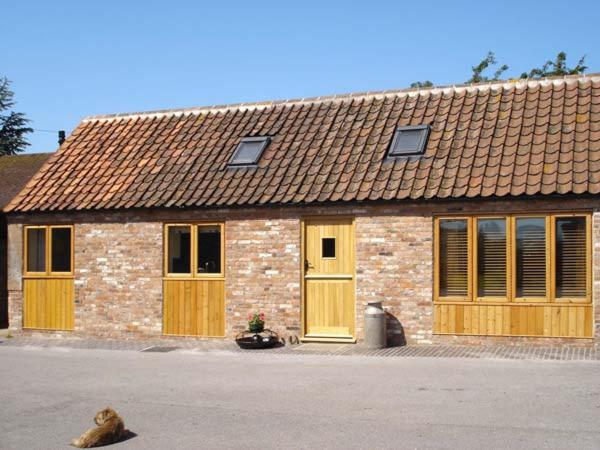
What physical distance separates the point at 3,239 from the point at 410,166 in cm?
1241

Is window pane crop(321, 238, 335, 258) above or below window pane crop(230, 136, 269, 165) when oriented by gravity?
below

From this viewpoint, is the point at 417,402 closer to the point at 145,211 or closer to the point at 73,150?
the point at 145,211

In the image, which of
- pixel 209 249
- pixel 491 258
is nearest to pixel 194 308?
pixel 209 249

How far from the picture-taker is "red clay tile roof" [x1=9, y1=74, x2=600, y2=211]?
Result: 621 inches

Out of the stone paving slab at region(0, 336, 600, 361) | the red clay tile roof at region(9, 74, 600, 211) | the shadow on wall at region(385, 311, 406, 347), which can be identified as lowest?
the stone paving slab at region(0, 336, 600, 361)

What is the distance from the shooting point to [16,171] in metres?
27.7

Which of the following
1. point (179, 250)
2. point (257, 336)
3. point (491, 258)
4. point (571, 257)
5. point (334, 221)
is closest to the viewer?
point (571, 257)

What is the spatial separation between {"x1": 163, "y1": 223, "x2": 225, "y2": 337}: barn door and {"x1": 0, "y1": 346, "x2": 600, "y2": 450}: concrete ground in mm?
2880

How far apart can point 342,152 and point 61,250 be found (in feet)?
23.1

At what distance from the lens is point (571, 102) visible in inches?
669

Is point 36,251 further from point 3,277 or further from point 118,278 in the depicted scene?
point 3,277

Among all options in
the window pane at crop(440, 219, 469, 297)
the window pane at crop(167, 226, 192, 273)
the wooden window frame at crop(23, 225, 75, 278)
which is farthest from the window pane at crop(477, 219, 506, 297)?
the wooden window frame at crop(23, 225, 75, 278)

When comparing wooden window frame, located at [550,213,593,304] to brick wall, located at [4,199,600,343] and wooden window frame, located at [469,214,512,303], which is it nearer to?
brick wall, located at [4,199,600,343]

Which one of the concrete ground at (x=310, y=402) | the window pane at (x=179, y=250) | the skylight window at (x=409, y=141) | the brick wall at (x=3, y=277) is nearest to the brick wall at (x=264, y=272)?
the window pane at (x=179, y=250)
